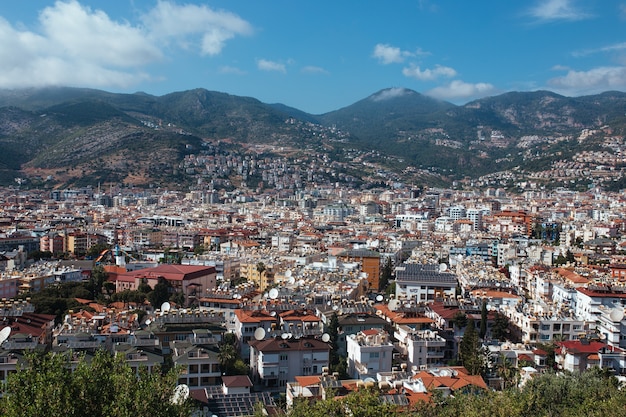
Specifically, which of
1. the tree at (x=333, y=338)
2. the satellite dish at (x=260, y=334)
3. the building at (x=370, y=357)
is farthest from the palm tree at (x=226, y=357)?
the building at (x=370, y=357)

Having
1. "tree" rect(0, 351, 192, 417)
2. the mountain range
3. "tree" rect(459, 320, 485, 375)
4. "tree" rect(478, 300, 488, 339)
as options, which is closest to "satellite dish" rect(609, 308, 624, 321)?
"tree" rect(478, 300, 488, 339)

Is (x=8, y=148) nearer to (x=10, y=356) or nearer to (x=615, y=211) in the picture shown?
(x=615, y=211)

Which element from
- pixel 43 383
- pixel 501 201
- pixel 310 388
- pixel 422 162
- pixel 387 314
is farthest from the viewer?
pixel 422 162

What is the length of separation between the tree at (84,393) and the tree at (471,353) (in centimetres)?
875

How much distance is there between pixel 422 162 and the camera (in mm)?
130750

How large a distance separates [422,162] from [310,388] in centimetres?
12039

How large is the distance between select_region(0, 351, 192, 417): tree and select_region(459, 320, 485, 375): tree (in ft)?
28.7

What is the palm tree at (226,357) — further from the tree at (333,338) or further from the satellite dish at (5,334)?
the satellite dish at (5,334)

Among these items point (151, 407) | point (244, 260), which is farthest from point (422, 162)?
point (151, 407)

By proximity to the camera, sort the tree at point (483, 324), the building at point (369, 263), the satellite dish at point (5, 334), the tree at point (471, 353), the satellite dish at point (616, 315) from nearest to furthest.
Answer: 1. the tree at point (471, 353)
2. the satellite dish at point (5, 334)
3. the satellite dish at point (616, 315)
4. the tree at point (483, 324)
5. the building at point (369, 263)

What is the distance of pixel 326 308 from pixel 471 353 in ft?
17.9

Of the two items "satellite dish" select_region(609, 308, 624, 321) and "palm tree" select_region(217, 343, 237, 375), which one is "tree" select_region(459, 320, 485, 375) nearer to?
"satellite dish" select_region(609, 308, 624, 321)

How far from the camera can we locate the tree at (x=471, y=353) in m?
15.4

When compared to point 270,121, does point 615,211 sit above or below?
below
